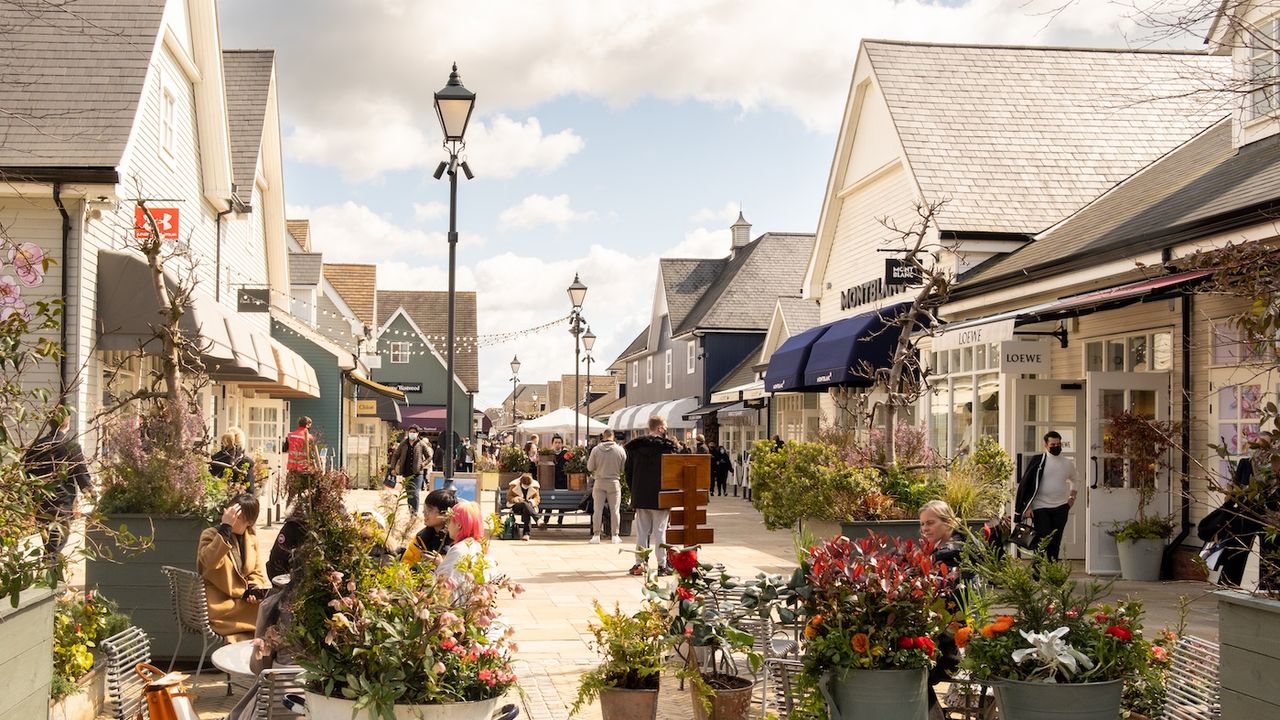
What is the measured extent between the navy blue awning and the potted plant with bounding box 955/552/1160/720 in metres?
18.0

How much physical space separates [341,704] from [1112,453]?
11.8 meters

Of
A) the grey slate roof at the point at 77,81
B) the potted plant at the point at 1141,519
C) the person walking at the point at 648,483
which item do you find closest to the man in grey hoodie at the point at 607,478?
the person walking at the point at 648,483

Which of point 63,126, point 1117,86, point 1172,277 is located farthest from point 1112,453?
point 63,126

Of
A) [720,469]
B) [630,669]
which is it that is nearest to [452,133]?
[630,669]

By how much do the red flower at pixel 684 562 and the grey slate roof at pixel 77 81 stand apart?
10544mm

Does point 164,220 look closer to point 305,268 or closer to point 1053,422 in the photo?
point 1053,422

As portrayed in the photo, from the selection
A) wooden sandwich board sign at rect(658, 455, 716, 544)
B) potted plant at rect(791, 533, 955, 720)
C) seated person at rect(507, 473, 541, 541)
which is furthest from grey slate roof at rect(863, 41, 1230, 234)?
potted plant at rect(791, 533, 955, 720)

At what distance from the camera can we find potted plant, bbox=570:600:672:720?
7.02m

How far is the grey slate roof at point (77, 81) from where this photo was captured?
51.0 ft

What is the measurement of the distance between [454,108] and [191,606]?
275 inches

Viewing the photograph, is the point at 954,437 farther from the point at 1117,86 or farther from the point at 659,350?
the point at 659,350

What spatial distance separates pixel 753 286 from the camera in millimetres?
50125

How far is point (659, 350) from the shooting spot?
57.7m

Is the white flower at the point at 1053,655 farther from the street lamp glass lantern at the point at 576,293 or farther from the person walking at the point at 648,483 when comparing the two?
the street lamp glass lantern at the point at 576,293
